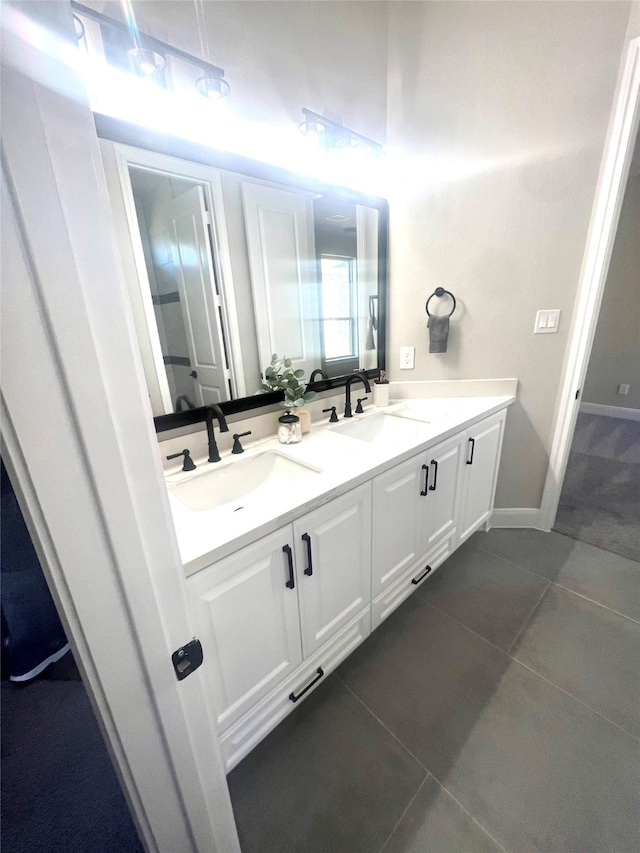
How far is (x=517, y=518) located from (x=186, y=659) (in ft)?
7.28

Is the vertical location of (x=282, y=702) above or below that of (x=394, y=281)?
below

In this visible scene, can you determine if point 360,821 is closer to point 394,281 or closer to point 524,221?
point 394,281

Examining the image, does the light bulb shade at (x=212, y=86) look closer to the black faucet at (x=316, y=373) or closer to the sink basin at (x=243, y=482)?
the black faucet at (x=316, y=373)

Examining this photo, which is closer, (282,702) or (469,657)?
(282,702)

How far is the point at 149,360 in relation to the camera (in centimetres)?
115

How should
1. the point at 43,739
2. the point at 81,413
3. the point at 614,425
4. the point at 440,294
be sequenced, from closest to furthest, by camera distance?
1. the point at 81,413
2. the point at 43,739
3. the point at 440,294
4. the point at 614,425

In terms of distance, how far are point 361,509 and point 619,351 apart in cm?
425

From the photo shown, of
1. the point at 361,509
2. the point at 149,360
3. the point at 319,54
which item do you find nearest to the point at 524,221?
the point at 319,54

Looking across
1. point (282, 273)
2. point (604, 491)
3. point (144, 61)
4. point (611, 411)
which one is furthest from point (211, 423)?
point (611, 411)

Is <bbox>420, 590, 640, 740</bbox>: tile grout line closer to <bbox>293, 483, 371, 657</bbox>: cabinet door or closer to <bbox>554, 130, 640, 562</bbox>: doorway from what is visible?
<bbox>293, 483, 371, 657</bbox>: cabinet door

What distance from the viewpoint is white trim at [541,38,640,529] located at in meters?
1.45

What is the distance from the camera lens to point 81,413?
13.5 inches

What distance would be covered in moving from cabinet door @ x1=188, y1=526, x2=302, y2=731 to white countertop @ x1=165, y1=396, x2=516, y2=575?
0.06m

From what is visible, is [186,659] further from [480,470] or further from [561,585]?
[561,585]
